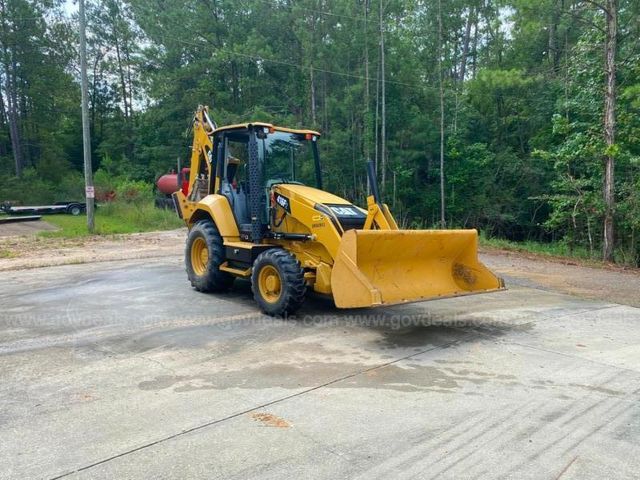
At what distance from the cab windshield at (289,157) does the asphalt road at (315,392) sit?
204 cm

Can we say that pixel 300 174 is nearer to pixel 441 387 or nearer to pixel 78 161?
pixel 441 387

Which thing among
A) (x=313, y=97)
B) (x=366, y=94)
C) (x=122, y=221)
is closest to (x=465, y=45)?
(x=366, y=94)

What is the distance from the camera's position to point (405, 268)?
6.11 meters

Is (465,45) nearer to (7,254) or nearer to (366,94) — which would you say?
(366,94)

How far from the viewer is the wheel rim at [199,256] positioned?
8102 millimetres

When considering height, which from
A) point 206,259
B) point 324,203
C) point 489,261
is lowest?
point 489,261

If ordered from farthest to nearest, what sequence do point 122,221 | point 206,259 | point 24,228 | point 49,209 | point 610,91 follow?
point 49,209, point 122,221, point 24,228, point 610,91, point 206,259

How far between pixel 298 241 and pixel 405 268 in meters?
1.52

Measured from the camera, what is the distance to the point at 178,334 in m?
5.63

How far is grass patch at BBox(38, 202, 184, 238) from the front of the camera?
1817 centimetres

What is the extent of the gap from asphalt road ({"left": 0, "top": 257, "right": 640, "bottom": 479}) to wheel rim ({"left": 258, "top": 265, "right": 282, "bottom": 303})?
347 millimetres

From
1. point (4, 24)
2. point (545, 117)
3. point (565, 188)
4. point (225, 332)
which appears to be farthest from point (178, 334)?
point (4, 24)

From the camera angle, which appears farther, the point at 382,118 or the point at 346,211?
the point at 382,118

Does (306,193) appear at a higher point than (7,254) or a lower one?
higher
